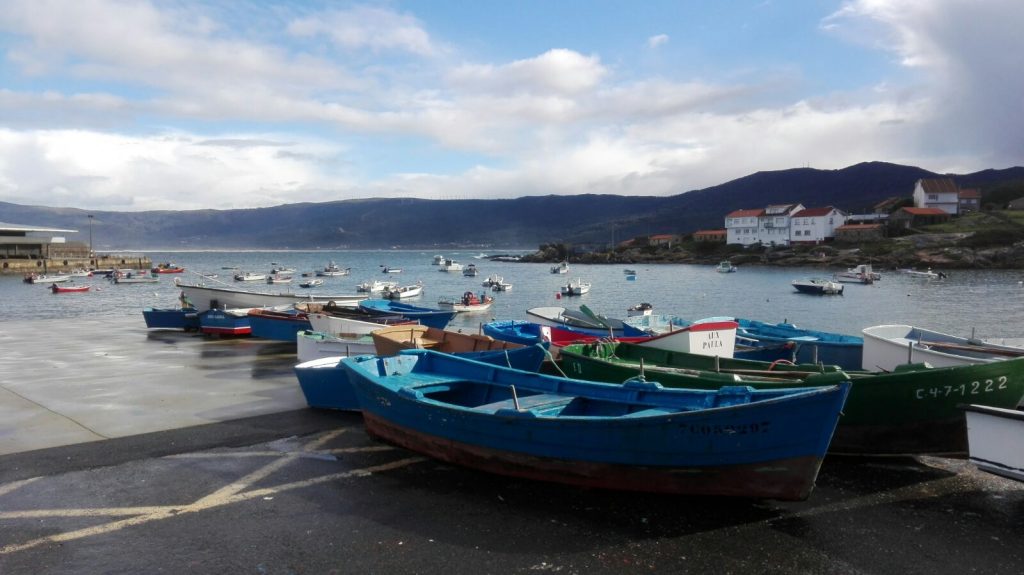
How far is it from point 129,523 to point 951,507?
8.64m

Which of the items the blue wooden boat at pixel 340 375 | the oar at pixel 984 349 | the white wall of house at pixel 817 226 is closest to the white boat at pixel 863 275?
the white wall of house at pixel 817 226

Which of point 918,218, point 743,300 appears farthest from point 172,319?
point 918,218

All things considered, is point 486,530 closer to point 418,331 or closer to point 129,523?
point 129,523

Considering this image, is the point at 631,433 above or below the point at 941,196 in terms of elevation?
below

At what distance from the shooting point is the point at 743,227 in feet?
466

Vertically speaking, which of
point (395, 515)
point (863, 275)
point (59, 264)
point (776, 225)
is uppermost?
point (776, 225)

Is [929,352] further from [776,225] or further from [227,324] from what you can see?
[776,225]

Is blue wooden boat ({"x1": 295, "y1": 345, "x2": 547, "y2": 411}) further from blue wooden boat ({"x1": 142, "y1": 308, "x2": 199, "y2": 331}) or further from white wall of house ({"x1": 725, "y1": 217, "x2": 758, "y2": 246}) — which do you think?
white wall of house ({"x1": 725, "y1": 217, "x2": 758, "y2": 246})

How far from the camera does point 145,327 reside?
26312 mm

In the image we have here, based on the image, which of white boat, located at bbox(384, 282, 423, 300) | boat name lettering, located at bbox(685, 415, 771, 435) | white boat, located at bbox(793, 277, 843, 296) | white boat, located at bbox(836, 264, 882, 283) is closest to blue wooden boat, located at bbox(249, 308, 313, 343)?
boat name lettering, located at bbox(685, 415, 771, 435)

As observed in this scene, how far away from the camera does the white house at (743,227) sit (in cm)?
13962

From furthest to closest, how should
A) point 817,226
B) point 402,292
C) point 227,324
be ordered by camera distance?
point 817,226 < point 402,292 < point 227,324

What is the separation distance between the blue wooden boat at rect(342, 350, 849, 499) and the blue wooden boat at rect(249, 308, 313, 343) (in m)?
11.3

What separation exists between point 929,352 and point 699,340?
4.26 metres
